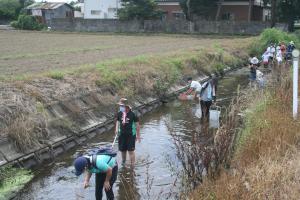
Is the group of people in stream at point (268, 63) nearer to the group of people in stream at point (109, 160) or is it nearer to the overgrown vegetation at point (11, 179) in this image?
the group of people in stream at point (109, 160)

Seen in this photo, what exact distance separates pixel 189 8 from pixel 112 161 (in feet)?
177

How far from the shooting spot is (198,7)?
6047cm

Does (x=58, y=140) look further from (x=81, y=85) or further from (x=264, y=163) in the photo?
(x=264, y=163)

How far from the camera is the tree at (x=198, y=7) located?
60.0 m

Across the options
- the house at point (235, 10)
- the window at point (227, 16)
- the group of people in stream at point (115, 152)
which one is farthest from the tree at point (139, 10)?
the group of people in stream at point (115, 152)

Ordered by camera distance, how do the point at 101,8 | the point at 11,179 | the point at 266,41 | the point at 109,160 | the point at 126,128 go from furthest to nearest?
the point at 101,8 < the point at 266,41 < the point at 126,128 < the point at 11,179 < the point at 109,160

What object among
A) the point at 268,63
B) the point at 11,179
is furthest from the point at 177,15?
the point at 11,179

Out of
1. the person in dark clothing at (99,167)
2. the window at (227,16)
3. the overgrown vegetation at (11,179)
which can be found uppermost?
the window at (227,16)

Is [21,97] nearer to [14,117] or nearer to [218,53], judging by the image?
[14,117]

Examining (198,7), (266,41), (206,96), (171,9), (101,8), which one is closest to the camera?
(206,96)

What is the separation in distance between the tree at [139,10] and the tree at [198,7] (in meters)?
3.83

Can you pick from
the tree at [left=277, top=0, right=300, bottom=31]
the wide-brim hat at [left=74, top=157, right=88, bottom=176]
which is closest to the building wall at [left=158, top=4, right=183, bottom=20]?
the tree at [left=277, top=0, right=300, bottom=31]

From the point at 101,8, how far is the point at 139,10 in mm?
16144

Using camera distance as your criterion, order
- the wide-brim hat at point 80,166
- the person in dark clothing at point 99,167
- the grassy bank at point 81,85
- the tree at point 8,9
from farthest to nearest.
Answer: the tree at point 8,9, the grassy bank at point 81,85, the person in dark clothing at point 99,167, the wide-brim hat at point 80,166
